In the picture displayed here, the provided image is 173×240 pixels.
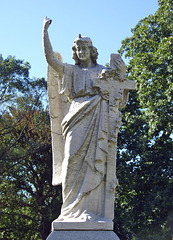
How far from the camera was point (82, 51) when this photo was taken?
714 centimetres

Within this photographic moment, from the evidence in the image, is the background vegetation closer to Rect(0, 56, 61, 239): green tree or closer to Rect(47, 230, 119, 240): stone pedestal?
Rect(0, 56, 61, 239): green tree

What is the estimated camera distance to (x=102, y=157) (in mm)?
6539

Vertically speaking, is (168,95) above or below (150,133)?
above

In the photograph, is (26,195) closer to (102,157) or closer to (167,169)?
(167,169)

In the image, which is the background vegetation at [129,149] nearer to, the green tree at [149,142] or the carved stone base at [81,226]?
A: the green tree at [149,142]

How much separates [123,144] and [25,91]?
276 inches

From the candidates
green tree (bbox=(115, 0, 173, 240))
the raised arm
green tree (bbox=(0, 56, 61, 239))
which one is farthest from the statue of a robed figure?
green tree (bbox=(0, 56, 61, 239))

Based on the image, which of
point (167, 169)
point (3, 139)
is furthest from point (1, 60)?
point (167, 169)

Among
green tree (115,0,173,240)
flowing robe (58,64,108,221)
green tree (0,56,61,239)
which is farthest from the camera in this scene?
green tree (0,56,61,239)

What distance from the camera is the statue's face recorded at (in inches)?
281

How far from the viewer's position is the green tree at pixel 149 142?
57.7 ft

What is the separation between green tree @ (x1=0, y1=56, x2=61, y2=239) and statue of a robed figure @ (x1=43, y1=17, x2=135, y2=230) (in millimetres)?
13031

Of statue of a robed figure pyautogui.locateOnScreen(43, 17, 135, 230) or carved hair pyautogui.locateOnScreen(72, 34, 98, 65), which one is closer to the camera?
statue of a robed figure pyautogui.locateOnScreen(43, 17, 135, 230)

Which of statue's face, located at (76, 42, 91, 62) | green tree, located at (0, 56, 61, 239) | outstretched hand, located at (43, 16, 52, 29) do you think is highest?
outstretched hand, located at (43, 16, 52, 29)
